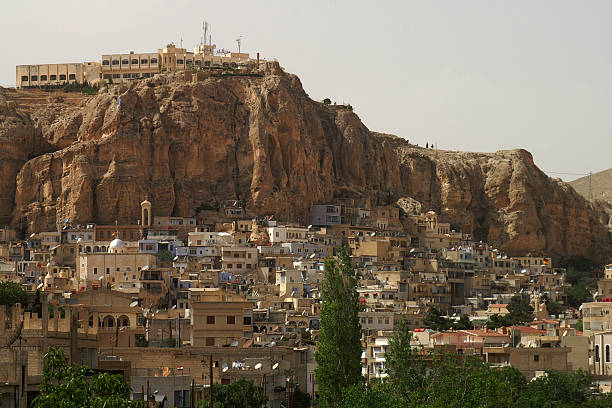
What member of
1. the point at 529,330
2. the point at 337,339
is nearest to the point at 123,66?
the point at 529,330

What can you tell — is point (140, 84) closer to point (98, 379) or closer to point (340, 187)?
point (340, 187)

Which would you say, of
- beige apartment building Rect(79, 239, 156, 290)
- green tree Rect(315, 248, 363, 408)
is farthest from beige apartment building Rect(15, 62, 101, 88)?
green tree Rect(315, 248, 363, 408)

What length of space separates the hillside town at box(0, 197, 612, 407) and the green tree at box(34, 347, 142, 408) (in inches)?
203

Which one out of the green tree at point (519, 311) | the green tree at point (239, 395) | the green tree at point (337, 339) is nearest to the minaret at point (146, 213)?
the green tree at point (519, 311)

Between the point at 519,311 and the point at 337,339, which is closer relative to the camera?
the point at 337,339

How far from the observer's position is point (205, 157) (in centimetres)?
11894

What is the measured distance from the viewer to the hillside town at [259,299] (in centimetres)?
4728

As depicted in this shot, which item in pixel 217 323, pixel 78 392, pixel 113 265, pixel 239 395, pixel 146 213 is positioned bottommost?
pixel 239 395

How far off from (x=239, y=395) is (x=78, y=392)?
23841 millimetres

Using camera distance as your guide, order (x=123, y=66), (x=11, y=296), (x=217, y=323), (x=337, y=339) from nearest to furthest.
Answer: (x=337, y=339)
(x=11, y=296)
(x=217, y=323)
(x=123, y=66)

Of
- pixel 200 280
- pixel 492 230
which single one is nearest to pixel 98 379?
pixel 200 280

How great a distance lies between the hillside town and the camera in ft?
155

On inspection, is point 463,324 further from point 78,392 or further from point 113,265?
point 78,392

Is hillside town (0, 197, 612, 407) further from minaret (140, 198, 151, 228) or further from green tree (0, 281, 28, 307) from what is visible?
green tree (0, 281, 28, 307)
